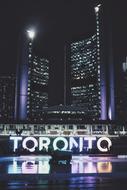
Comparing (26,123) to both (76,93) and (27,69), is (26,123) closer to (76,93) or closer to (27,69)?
(27,69)

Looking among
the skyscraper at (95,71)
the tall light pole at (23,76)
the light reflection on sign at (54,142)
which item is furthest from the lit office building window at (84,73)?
the light reflection on sign at (54,142)

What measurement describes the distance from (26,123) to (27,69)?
138 feet

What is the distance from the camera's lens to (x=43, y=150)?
41000 millimetres

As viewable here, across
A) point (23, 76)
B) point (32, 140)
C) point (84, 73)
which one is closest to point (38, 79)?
point (84, 73)

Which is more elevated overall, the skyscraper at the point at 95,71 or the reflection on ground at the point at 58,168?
the skyscraper at the point at 95,71

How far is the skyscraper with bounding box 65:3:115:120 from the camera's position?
93.4 m

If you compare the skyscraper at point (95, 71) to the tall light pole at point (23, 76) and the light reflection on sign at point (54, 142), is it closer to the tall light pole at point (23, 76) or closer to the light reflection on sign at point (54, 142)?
the tall light pole at point (23, 76)

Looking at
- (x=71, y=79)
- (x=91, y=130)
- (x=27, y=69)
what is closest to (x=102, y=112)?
(x=27, y=69)

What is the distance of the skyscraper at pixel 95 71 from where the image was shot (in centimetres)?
9344

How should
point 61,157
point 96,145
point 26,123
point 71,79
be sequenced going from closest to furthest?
point 61,157 → point 96,145 → point 26,123 → point 71,79

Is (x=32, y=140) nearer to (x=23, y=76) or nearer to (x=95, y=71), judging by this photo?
(x=23, y=76)

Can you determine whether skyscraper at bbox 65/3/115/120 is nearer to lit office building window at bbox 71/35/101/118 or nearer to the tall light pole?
lit office building window at bbox 71/35/101/118

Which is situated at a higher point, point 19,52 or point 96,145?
point 19,52

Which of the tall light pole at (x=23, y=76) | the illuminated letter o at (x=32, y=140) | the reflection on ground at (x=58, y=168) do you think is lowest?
the reflection on ground at (x=58, y=168)
